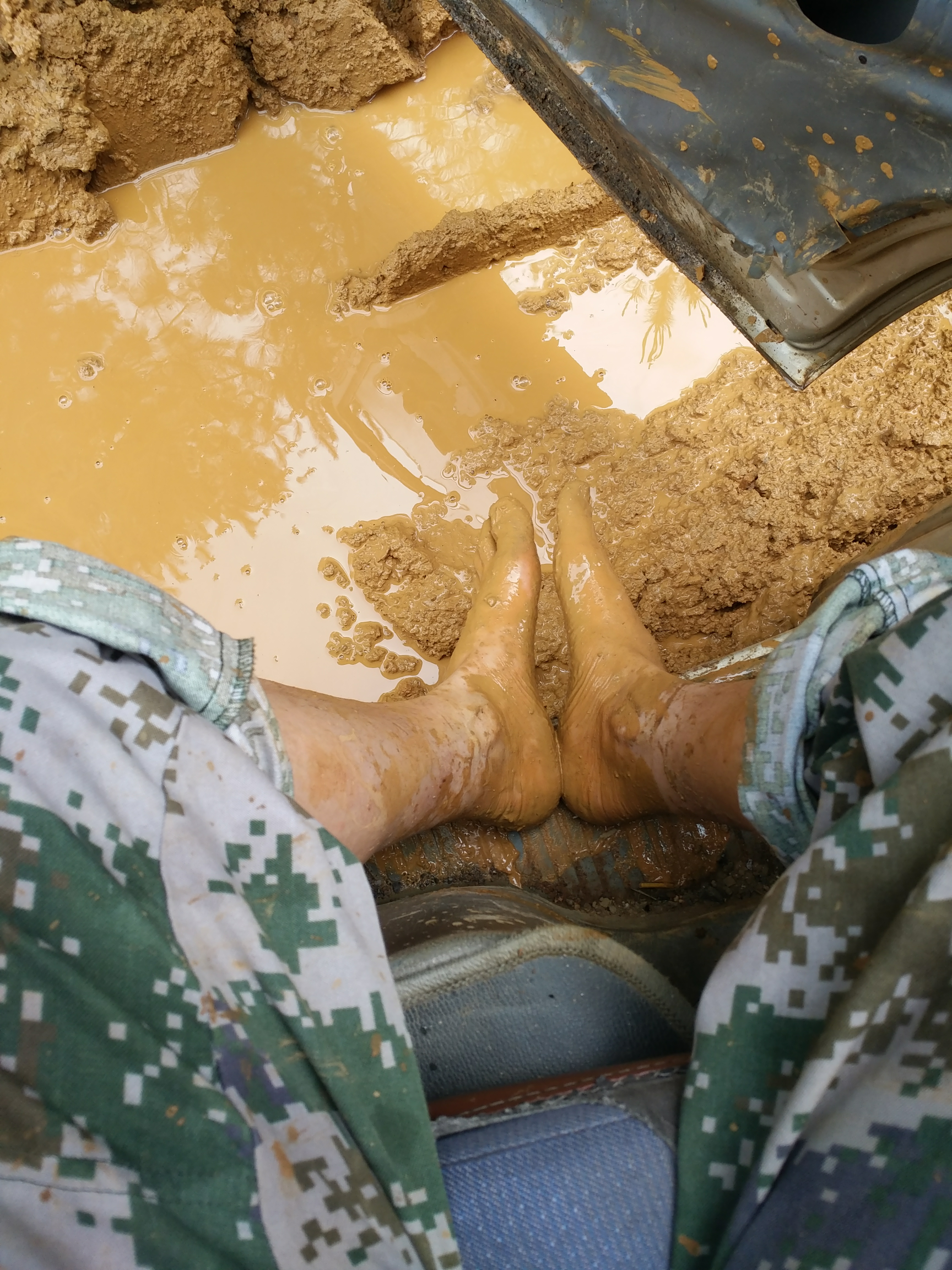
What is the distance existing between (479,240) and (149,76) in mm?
828

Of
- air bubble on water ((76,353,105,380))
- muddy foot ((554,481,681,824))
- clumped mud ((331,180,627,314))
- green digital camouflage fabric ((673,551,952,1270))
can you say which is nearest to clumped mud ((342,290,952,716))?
muddy foot ((554,481,681,824))

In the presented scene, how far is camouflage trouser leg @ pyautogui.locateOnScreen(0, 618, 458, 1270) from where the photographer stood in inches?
26.4

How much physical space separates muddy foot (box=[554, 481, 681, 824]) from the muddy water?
0.30 metres

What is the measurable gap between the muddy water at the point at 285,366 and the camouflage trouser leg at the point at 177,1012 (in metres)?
0.96

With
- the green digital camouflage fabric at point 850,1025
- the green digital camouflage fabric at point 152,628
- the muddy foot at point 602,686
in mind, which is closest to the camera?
the green digital camouflage fabric at point 850,1025

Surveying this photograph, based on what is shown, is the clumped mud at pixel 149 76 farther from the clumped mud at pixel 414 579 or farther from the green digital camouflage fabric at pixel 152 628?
the green digital camouflage fabric at pixel 152 628

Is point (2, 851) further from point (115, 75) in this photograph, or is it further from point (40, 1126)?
point (115, 75)

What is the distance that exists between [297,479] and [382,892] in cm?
94

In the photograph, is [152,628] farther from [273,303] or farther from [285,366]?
[273,303]

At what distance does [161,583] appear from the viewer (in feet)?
5.93

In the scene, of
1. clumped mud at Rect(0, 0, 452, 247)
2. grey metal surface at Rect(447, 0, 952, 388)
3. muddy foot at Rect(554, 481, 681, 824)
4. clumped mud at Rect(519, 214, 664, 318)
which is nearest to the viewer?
grey metal surface at Rect(447, 0, 952, 388)

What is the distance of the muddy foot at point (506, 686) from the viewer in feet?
4.73

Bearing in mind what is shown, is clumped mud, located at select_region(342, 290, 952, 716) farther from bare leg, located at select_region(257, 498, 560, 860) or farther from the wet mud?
the wet mud

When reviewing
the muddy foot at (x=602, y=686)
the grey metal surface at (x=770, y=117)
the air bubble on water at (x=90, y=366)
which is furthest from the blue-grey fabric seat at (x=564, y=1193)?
the air bubble on water at (x=90, y=366)
